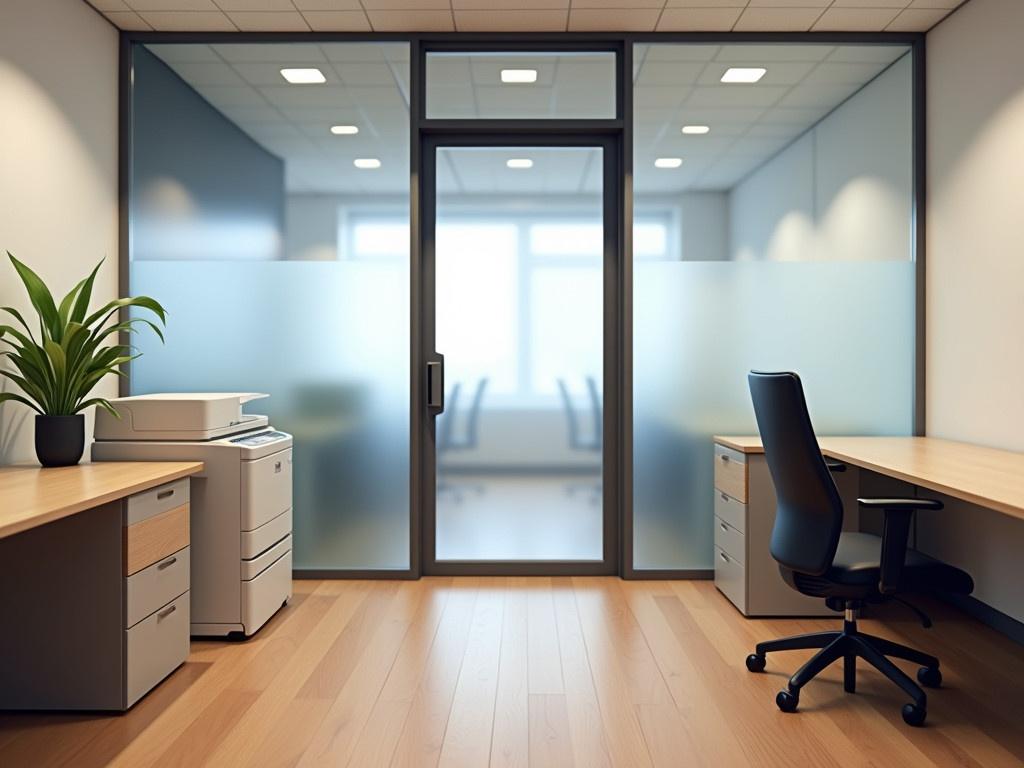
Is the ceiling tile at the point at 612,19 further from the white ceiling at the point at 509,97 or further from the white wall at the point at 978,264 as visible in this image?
the white wall at the point at 978,264

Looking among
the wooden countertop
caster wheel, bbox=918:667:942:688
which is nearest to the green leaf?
the wooden countertop

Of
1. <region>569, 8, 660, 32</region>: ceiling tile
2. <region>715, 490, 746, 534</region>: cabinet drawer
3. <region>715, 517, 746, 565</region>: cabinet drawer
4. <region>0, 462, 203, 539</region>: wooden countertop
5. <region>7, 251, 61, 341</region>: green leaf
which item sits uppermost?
<region>569, 8, 660, 32</region>: ceiling tile

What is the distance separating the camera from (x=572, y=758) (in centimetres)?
165

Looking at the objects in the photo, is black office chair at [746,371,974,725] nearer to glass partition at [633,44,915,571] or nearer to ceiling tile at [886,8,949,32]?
glass partition at [633,44,915,571]

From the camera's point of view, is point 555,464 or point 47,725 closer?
point 47,725

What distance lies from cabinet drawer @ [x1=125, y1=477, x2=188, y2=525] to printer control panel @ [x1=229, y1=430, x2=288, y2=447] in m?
0.25

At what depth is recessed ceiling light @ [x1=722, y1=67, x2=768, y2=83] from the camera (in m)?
3.01

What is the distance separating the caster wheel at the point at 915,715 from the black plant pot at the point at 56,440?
2.15 meters

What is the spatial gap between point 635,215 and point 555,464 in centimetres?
97

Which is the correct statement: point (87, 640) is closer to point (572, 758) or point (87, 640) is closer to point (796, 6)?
point (572, 758)

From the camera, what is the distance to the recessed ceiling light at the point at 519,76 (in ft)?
9.91

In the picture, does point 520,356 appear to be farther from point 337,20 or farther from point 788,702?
point 788,702

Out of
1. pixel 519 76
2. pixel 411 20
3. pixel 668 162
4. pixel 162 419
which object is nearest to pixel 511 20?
pixel 519 76

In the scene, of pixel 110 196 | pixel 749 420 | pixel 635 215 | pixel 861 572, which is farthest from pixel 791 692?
pixel 110 196
